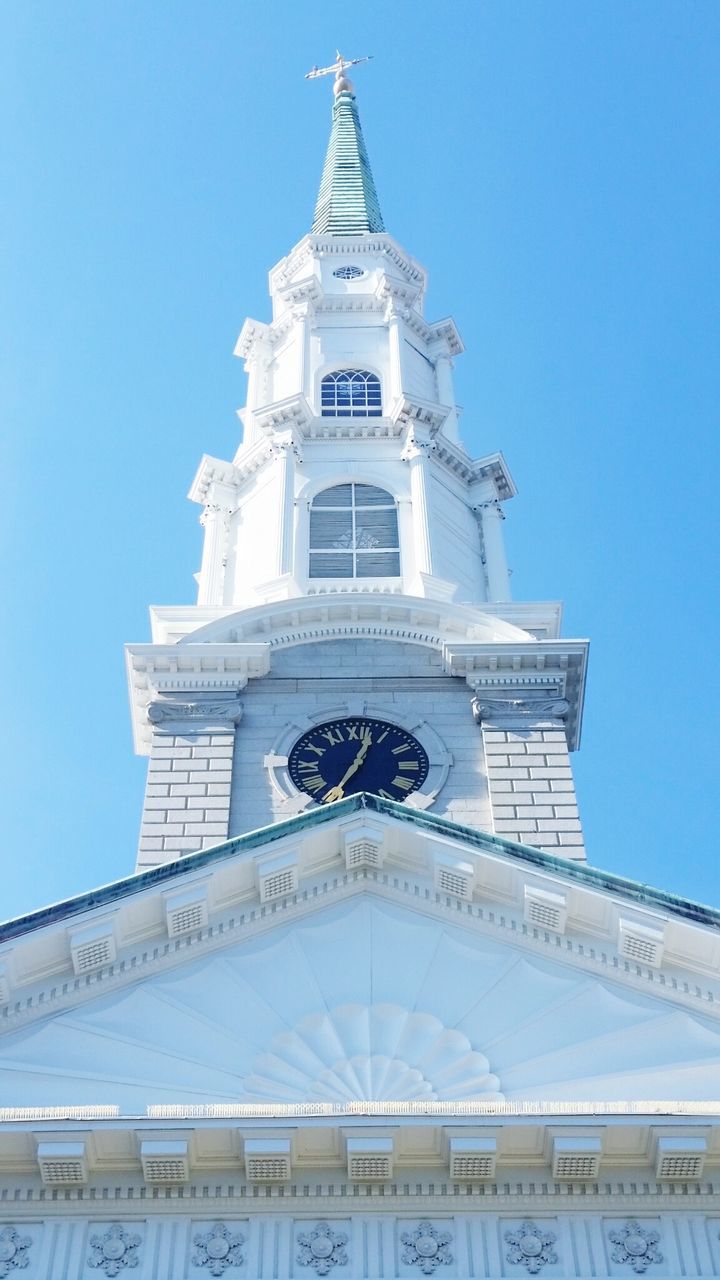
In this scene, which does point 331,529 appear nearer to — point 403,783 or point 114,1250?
point 403,783

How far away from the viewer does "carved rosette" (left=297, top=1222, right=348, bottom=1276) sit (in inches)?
651

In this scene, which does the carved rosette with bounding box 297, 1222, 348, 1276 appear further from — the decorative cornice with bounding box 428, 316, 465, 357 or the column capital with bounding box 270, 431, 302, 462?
the decorative cornice with bounding box 428, 316, 465, 357

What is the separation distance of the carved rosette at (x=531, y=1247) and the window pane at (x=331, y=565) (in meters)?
19.7

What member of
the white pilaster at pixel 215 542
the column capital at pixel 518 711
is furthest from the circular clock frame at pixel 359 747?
the white pilaster at pixel 215 542

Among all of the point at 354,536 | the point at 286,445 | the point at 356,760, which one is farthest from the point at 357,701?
the point at 286,445

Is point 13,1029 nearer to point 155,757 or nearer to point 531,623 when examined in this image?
point 155,757

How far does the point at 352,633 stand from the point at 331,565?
401cm

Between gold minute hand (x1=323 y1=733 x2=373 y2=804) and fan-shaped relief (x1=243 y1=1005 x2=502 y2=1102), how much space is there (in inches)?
293

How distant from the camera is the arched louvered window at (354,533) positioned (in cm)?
3538

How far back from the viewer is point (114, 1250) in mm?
16656

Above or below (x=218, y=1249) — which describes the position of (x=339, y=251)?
above

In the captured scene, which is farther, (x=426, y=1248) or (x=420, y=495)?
(x=420, y=495)

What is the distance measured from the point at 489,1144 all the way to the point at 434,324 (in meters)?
32.5

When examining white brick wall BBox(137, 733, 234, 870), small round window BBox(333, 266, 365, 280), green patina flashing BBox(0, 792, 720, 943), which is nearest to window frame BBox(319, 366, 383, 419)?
small round window BBox(333, 266, 365, 280)
